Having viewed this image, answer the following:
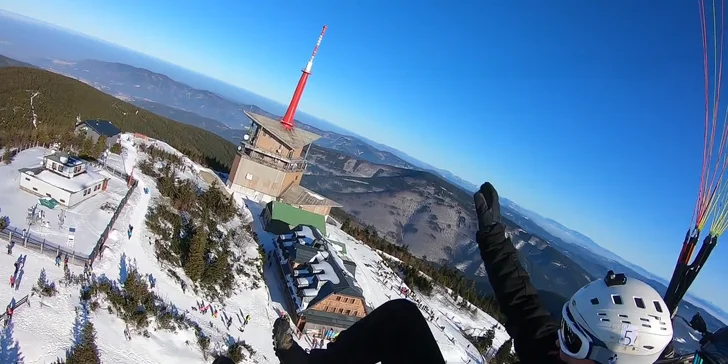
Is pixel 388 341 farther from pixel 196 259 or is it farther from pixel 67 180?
pixel 67 180

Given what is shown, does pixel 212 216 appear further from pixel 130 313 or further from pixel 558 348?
pixel 558 348

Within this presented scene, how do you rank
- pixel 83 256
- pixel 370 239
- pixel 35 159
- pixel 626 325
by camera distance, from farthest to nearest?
1. pixel 370 239
2. pixel 35 159
3. pixel 83 256
4. pixel 626 325

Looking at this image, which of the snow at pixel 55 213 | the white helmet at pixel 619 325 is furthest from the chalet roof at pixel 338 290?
the white helmet at pixel 619 325

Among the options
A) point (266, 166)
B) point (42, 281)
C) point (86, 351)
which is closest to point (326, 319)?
point (86, 351)

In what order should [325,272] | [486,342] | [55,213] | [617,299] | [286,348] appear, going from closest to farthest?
1. [617,299]
2. [286,348]
3. [55,213]
4. [325,272]
5. [486,342]

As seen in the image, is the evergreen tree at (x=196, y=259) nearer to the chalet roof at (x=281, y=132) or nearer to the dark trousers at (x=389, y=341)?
the chalet roof at (x=281, y=132)

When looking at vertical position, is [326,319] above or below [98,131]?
below

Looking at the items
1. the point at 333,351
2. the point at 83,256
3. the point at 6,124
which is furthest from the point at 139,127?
the point at 333,351
